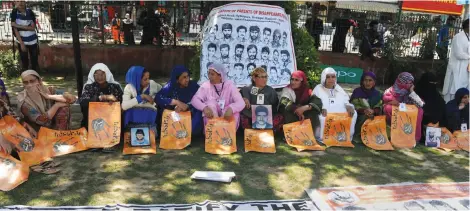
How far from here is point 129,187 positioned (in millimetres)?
3504

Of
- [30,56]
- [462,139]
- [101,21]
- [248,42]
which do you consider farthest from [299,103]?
[30,56]

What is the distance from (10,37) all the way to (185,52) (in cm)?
365

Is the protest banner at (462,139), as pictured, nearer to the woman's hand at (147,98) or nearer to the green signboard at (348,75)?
the green signboard at (348,75)

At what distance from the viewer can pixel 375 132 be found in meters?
4.95

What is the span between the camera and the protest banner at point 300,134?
185 inches

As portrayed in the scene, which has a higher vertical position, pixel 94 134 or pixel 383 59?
pixel 383 59

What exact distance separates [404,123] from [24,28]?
656 cm

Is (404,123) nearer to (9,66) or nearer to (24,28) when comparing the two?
(24,28)

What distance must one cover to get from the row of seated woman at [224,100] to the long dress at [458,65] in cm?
134

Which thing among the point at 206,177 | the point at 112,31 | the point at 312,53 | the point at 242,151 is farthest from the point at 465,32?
the point at 112,31

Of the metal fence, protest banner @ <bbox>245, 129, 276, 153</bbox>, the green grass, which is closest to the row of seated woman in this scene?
protest banner @ <bbox>245, 129, 276, 153</bbox>

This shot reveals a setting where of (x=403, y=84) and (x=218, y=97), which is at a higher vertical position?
(x=403, y=84)

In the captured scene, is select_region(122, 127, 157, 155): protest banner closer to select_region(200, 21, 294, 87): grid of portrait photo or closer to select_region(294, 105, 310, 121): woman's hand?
select_region(294, 105, 310, 121): woman's hand

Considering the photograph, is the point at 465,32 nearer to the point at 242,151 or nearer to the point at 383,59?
the point at 383,59
